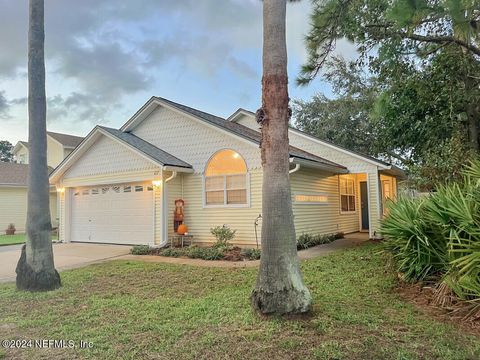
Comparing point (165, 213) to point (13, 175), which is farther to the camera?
point (13, 175)

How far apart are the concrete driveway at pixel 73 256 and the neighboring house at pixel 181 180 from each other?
953 mm

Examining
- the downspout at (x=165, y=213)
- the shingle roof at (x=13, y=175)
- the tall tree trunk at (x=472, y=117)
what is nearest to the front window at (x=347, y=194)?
the tall tree trunk at (x=472, y=117)

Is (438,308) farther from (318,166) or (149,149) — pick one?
(149,149)

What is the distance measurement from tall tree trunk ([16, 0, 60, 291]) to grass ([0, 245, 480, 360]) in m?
0.37

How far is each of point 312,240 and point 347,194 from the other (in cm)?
570

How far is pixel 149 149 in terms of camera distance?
1377 centimetres

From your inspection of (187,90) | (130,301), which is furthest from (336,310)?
(187,90)

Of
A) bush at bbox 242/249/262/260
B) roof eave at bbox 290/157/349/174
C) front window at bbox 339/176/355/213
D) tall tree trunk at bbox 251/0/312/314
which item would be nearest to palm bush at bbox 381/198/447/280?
tall tree trunk at bbox 251/0/312/314

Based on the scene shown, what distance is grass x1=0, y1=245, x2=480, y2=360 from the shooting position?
372 cm

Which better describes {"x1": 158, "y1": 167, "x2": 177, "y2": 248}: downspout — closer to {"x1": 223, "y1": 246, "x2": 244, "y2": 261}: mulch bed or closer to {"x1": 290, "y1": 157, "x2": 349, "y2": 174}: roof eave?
{"x1": 223, "y1": 246, "x2": 244, "y2": 261}: mulch bed

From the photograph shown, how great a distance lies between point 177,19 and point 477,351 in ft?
41.5

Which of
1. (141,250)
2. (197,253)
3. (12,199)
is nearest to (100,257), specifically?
(141,250)

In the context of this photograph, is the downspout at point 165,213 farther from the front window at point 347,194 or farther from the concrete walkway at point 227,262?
the front window at point 347,194

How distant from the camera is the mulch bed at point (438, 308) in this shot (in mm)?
4457
